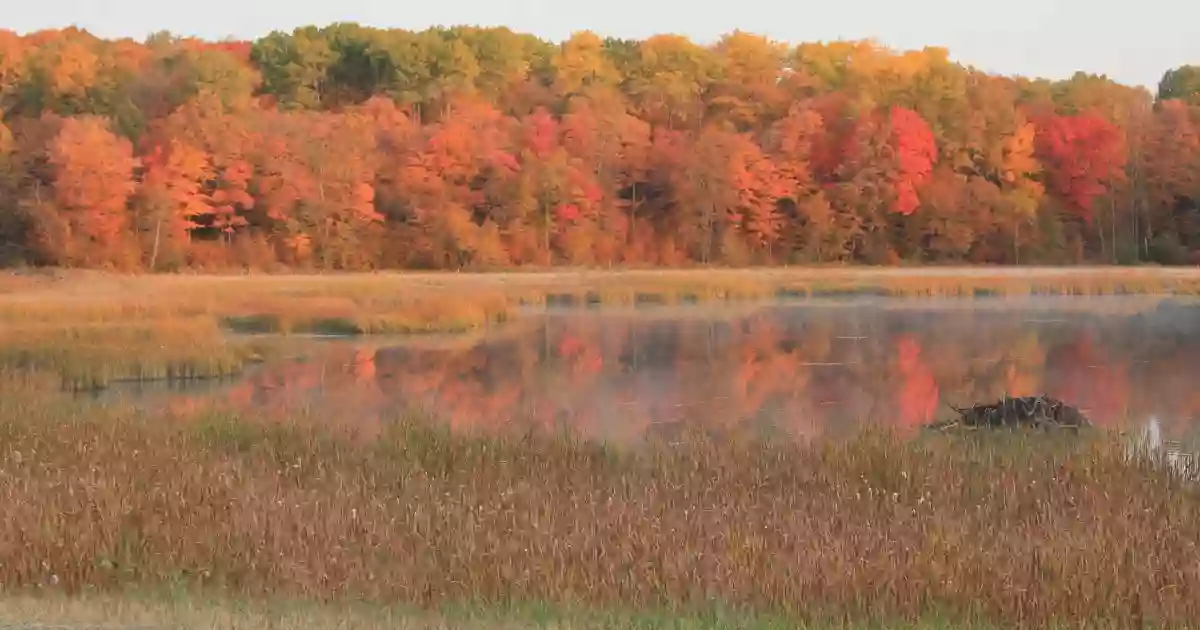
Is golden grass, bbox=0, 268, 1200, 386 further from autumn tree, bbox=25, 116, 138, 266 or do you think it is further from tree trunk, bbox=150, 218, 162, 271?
autumn tree, bbox=25, 116, 138, 266

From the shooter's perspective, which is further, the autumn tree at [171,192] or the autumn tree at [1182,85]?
the autumn tree at [1182,85]

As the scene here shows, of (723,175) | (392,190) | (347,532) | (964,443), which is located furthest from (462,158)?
(347,532)

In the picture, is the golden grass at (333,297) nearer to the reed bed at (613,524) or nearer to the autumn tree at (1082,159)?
the autumn tree at (1082,159)

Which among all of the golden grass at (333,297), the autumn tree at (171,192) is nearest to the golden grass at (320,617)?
the golden grass at (333,297)

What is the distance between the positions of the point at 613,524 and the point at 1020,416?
8.45 m

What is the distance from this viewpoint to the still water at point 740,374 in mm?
20000

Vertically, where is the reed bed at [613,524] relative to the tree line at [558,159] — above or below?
below

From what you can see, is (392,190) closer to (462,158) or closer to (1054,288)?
(462,158)

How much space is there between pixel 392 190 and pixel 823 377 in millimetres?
41054

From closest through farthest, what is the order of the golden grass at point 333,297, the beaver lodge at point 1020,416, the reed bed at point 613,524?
the reed bed at point 613,524 < the beaver lodge at point 1020,416 < the golden grass at point 333,297

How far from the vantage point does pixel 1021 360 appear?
27922 mm

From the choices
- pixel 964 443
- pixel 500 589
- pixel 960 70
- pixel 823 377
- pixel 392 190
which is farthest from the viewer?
pixel 960 70

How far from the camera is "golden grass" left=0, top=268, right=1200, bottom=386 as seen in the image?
26219 millimetres

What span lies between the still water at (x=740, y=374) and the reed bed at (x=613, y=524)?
2935mm
